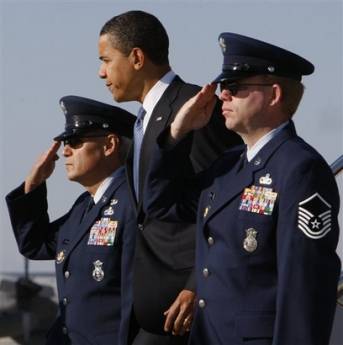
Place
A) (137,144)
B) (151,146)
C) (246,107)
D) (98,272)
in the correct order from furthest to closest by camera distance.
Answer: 1. (98,272)
2. (137,144)
3. (151,146)
4. (246,107)

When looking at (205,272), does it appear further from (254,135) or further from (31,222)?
(31,222)

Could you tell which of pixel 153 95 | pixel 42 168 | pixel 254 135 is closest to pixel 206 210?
pixel 254 135

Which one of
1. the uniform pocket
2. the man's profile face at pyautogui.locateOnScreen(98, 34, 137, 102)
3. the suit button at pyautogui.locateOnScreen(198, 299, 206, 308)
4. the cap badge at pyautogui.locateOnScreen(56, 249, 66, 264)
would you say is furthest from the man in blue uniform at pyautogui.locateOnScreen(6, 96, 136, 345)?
the uniform pocket

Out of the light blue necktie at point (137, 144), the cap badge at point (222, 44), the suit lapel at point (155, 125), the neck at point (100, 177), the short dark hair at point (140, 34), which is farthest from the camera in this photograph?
the neck at point (100, 177)

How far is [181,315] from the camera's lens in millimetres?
5129

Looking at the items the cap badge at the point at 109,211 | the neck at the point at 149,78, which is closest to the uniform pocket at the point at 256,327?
the neck at the point at 149,78

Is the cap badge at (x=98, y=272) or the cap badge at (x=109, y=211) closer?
the cap badge at (x=98, y=272)

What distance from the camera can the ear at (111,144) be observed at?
633 centimetres

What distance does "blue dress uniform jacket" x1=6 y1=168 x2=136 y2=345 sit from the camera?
6.01m

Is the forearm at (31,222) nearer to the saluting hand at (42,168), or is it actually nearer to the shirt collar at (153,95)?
the saluting hand at (42,168)

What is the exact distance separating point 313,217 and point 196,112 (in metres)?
0.74

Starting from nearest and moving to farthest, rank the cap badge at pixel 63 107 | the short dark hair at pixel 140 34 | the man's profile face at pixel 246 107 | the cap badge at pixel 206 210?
1. the man's profile face at pixel 246 107
2. the cap badge at pixel 206 210
3. the short dark hair at pixel 140 34
4. the cap badge at pixel 63 107

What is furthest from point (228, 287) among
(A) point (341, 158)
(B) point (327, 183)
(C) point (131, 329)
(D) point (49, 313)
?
(D) point (49, 313)

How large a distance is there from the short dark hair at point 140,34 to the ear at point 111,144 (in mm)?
671
